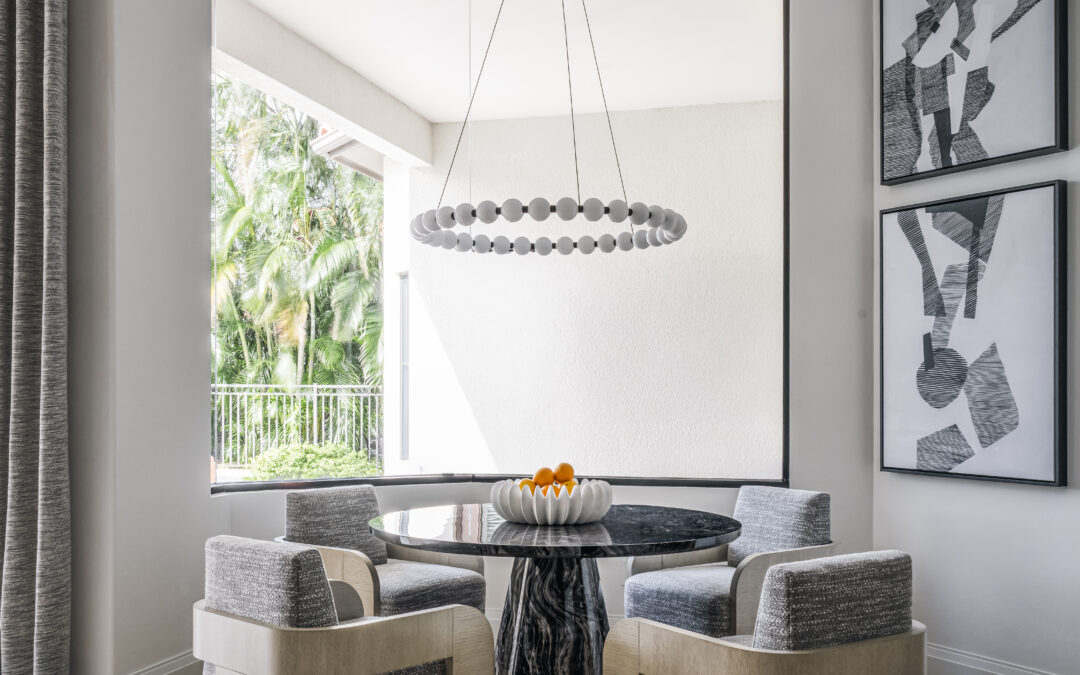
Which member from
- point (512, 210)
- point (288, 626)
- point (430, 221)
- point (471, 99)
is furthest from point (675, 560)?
point (471, 99)

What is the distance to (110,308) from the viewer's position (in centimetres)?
287

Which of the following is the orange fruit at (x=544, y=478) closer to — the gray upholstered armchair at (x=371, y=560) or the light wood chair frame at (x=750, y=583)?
the gray upholstered armchair at (x=371, y=560)

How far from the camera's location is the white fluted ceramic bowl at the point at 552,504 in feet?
8.34

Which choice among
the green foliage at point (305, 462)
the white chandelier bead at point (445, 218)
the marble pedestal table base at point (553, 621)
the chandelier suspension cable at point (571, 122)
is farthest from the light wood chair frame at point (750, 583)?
the green foliage at point (305, 462)

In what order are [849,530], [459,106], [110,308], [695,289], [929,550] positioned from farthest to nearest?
[459,106] → [695,289] → [849,530] → [929,550] → [110,308]

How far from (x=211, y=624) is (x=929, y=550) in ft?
8.66

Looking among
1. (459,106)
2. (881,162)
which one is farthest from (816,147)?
(459,106)

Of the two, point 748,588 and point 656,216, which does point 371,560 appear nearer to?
point 748,588

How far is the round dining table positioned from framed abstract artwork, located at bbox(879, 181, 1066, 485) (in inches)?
43.7

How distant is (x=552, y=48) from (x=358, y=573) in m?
3.11

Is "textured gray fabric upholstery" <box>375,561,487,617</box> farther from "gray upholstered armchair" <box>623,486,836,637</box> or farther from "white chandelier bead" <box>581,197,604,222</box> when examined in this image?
"white chandelier bead" <box>581,197,604,222</box>

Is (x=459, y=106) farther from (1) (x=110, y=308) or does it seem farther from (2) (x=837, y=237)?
(1) (x=110, y=308)

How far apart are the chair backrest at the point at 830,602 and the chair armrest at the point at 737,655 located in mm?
22

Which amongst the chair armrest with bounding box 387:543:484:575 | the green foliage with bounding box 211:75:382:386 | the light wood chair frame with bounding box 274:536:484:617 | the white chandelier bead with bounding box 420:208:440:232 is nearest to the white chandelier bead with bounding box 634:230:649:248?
the white chandelier bead with bounding box 420:208:440:232
